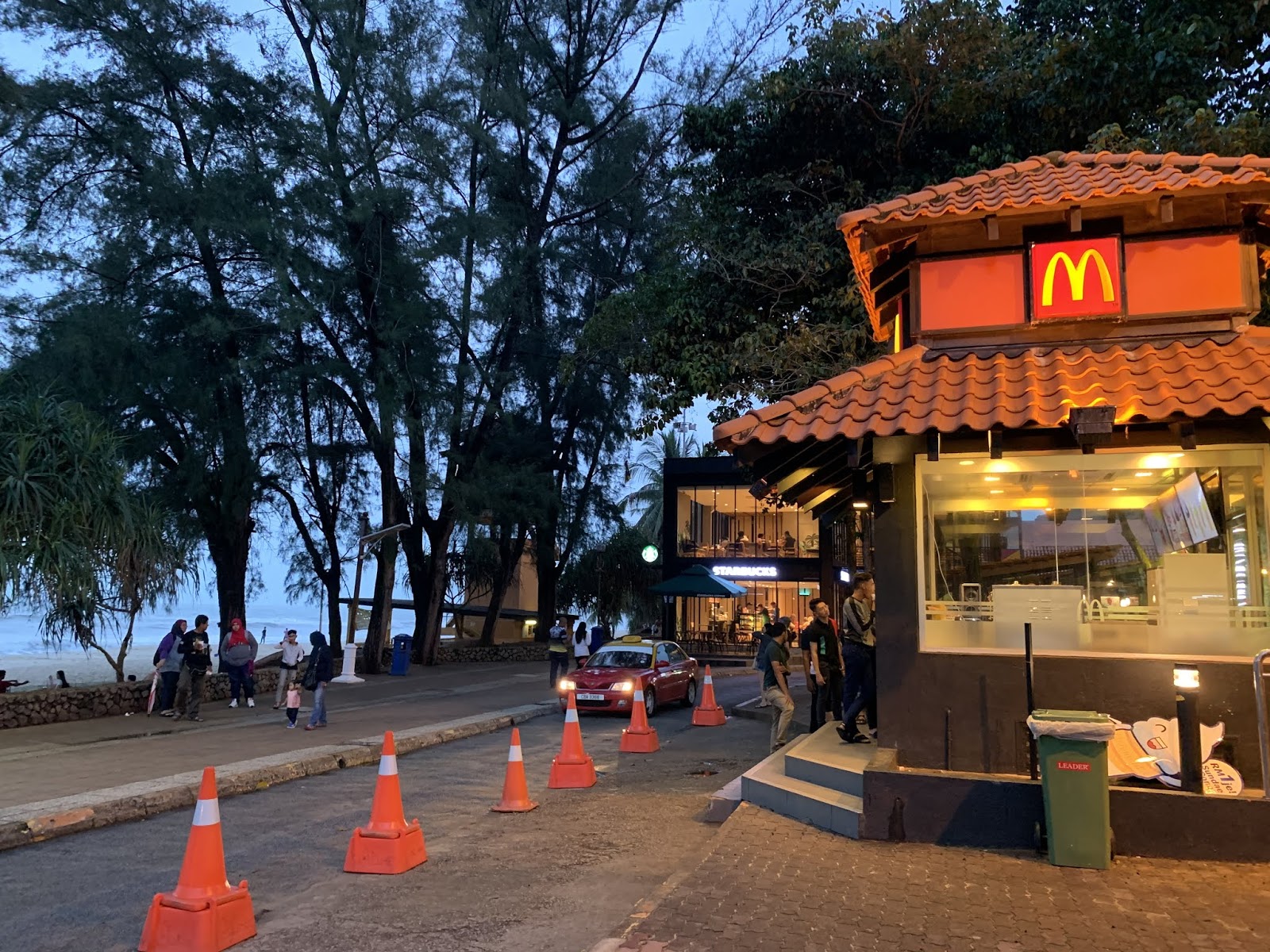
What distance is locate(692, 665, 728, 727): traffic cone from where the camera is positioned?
17.0 m

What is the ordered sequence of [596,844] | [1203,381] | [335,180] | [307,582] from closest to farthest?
[1203,381], [596,844], [335,180], [307,582]

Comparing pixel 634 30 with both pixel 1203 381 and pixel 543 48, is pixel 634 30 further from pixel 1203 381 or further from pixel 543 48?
pixel 1203 381

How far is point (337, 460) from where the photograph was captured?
28.7m

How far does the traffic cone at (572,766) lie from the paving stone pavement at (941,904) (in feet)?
13.0

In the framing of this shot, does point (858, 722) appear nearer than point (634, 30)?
Yes

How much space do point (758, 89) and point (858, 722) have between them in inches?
456

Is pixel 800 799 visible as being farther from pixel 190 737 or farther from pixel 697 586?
pixel 697 586

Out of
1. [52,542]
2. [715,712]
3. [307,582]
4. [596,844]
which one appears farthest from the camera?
[307,582]

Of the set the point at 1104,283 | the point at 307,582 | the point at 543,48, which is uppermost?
the point at 543,48

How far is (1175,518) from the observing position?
26.5 feet

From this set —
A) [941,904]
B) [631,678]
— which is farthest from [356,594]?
[941,904]

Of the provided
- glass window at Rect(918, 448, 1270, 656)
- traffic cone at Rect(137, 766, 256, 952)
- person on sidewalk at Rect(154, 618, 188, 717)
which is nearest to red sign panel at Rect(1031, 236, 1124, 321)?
glass window at Rect(918, 448, 1270, 656)

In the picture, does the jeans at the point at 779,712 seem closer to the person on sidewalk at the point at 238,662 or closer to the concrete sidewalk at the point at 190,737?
the concrete sidewalk at the point at 190,737

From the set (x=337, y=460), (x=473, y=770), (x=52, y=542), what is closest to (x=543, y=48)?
(x=337, y=460)
